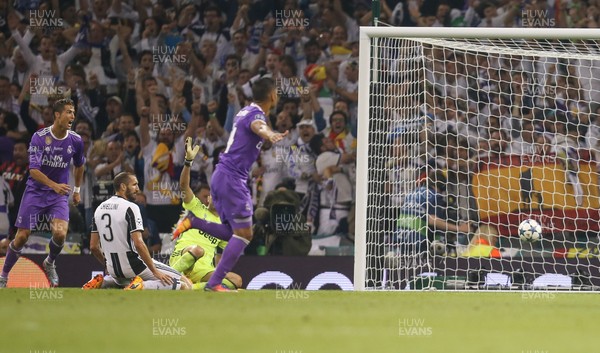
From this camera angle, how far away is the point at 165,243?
14242 mm

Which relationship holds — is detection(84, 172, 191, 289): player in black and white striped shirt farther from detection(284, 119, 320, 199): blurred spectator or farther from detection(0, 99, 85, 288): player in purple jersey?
detection(284, 119, 320, 199): blurred spectator

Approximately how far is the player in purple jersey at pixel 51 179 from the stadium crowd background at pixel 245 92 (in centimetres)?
264

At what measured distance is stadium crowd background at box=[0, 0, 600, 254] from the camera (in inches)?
564

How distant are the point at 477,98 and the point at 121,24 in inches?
225

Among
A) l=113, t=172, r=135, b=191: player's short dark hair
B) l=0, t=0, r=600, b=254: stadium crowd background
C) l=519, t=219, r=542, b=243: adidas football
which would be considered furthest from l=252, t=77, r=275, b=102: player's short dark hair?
l=0, t=0, r=600, b=254: stadium crowd background

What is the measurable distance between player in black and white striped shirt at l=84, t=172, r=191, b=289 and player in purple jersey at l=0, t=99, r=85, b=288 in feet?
3.85

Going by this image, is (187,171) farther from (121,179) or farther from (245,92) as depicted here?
(245,92)

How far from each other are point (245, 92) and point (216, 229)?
5402mm

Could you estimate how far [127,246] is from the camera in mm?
10430
